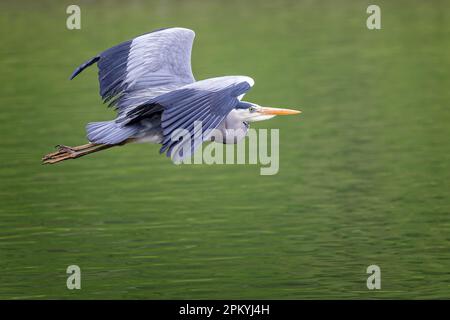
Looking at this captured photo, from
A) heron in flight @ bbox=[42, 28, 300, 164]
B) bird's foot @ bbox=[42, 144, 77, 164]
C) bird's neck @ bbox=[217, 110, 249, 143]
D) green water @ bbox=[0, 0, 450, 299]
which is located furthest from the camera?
green water @ bbox=[0, 0, 450, 299]

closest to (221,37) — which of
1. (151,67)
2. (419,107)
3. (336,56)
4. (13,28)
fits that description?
(336,56)

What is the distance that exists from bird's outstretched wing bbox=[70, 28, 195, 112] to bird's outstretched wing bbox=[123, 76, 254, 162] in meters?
→ 1.10

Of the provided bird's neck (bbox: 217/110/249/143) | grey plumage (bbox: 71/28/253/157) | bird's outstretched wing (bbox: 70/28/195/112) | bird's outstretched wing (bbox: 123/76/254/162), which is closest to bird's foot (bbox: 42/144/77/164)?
grey plumage (bbox: 71/28/253/157)

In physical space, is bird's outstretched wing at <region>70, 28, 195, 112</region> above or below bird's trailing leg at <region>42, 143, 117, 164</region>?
above

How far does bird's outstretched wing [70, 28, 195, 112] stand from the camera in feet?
39.2

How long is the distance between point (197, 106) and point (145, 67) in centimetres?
187

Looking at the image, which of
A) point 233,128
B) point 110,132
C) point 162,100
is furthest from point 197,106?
point 233,128

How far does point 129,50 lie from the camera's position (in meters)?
12.4

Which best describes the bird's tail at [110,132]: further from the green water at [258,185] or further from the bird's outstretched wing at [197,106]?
the green water at [258,185]

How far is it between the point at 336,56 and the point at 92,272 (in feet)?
43.3

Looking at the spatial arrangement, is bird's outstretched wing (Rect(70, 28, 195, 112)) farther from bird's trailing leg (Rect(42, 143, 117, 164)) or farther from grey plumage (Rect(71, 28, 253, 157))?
bird's trailing leg (Rect(42, 143, 117, 164))

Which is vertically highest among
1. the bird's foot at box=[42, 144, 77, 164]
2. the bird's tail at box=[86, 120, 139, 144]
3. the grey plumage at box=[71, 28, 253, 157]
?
the grey plumage at box=[71, 28, 253, 157]

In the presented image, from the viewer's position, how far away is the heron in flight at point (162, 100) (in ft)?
33.9
